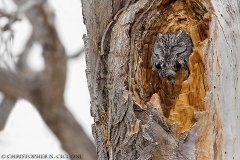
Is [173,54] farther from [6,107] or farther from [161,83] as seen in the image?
[6,107]

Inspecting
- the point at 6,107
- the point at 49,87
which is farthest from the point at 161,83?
the point at 6,107

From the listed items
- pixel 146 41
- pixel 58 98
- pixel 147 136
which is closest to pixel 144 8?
pixel 146 41

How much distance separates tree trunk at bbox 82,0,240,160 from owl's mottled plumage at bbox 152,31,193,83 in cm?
1

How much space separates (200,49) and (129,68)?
0.65ft

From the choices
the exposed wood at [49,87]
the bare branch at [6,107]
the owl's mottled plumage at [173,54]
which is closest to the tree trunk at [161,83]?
the owl's mottled plumage at [173,54]

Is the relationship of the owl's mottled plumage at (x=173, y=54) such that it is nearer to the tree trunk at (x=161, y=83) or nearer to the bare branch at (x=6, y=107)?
the tree trunk at (x=161, y=83)

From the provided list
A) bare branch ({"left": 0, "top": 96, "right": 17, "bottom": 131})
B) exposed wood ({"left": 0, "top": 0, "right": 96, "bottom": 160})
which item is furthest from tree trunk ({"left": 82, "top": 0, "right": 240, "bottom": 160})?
bare branch ({"left": 0, "top": 96, "right": 17, "bottom": 131})

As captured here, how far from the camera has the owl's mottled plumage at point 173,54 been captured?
3.94 ft

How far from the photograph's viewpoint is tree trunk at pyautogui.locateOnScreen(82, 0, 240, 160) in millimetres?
1117

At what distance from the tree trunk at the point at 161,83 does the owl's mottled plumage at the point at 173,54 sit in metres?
0.01

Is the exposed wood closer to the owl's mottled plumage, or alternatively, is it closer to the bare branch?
the bare branch

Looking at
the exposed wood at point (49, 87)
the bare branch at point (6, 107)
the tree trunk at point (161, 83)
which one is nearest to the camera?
the tree trunk at point (161, 83)

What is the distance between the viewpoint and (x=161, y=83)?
124 cm

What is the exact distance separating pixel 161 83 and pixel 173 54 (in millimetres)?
88
